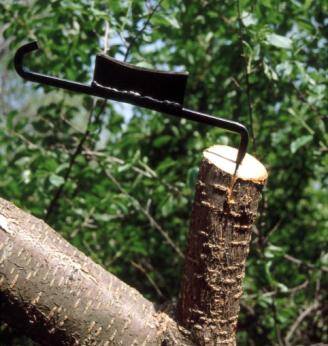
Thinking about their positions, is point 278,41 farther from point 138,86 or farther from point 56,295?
point 56,295

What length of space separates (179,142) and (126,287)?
52.1 inches

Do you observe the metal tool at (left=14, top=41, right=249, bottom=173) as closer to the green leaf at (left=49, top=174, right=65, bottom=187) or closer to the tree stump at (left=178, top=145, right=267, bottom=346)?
the tree stump at (left=178, top=145, right=267, bottom=346)

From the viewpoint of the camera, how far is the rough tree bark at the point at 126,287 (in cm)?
85

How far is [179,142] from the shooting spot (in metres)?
2.22

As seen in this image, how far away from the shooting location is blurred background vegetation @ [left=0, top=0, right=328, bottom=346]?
5.20ft

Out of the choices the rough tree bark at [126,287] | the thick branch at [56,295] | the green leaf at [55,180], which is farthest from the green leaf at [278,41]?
the thick branch at [56,295]

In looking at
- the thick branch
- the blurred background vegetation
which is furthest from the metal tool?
the blurred background vegetation

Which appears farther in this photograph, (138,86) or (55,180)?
(55,180)

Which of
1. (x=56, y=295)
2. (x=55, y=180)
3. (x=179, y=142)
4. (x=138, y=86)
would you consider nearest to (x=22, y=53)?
(x=138, y=86)

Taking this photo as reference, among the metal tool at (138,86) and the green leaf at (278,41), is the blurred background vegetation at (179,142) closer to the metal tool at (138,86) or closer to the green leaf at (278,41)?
the green leaf at (278,41)

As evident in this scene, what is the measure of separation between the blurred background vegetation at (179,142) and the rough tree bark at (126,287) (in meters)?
0.53

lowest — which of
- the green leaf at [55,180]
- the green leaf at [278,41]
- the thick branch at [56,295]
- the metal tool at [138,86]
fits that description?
the green leaf at [55,180]

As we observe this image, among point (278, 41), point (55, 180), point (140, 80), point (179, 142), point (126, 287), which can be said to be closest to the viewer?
point (140, 80)

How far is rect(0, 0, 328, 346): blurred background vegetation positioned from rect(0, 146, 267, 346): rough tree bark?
53cm
